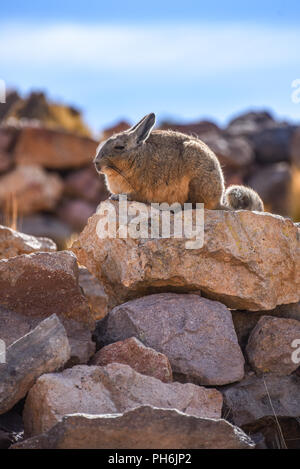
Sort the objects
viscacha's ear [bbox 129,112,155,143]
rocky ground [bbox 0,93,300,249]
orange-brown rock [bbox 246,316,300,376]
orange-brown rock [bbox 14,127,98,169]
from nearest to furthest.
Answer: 1. orange-brown rock [bbox 246,316,300,376]
2. viscacha's ear [bbox 129,112,155,143]
3. rocky ground [bbox 0,93,300,249]
4. orange-brown rock [bbox 14,127,98,169]

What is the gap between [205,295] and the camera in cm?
630

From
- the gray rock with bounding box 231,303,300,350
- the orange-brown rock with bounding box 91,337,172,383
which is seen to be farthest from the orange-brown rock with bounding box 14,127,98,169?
the orange-brown rock with bounding box 91,337,172,383

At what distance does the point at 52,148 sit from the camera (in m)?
25.3

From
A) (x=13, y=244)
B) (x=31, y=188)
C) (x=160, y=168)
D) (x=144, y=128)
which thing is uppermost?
(x=144, y=128)

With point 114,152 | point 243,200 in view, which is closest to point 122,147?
point 114,152

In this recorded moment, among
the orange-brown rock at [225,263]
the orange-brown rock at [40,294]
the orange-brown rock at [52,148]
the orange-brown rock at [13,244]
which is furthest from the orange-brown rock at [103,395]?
the orange-brown rock at [52,148]

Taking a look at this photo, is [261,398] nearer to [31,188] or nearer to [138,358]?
[138,358]

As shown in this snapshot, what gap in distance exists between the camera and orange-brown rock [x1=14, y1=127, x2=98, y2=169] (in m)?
24.9

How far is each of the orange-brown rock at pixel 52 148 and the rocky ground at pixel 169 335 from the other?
18750 mm

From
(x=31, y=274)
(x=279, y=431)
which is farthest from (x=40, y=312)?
(x=279, y=431)

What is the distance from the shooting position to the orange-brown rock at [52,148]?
24.9 m

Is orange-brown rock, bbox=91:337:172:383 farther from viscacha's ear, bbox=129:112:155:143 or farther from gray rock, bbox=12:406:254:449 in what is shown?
viscacha's ear, bbox=129:112:155:143

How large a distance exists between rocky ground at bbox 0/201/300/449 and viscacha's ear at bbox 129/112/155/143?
149 cm

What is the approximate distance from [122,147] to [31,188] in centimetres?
1748
